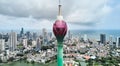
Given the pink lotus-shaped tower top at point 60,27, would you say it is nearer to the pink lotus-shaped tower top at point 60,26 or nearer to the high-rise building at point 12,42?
the pink lotus-shaped tower top at point 60,26

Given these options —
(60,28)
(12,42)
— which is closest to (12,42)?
(12,42)

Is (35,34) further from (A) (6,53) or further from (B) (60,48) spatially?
(B) (60,48)

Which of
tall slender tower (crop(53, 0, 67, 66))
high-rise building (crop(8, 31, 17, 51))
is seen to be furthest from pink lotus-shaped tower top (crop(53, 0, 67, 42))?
high-rise building (crop(8, 31, 17, 51))

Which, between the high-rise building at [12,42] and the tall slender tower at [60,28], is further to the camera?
the high-rise building at [12,42]

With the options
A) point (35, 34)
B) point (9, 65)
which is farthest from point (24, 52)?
point (35, 34)

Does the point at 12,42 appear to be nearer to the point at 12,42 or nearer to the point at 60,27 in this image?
the point at 12,42

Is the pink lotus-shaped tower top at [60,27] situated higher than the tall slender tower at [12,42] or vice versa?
the pink lotus-shaped tower top at [60,27]

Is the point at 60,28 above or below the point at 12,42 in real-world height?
above

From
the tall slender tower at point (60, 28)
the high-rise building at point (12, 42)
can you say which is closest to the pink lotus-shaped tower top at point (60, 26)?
the tall slender tower at point (60, 28)

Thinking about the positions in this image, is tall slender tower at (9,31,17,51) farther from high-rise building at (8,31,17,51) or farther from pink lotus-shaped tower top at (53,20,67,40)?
pink lotus-shaped tower top at (53,20,67,40)

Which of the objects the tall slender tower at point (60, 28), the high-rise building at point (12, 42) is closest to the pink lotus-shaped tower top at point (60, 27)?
the tall slender tower at point (60, 28)

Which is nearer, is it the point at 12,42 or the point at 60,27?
the point at 60,27
